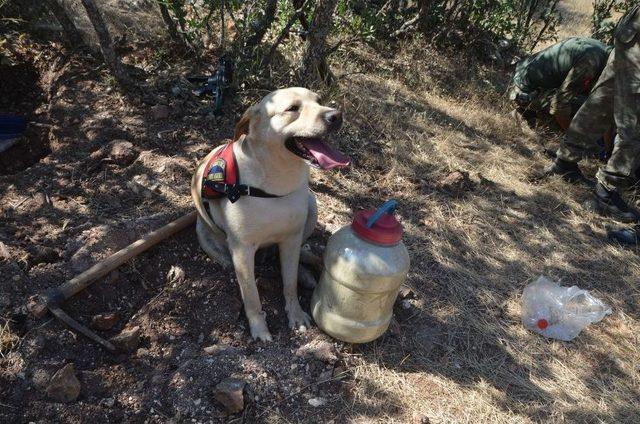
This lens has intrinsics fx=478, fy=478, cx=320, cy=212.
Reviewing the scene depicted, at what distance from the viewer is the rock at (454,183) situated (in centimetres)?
401

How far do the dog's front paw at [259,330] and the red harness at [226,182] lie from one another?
0.71m

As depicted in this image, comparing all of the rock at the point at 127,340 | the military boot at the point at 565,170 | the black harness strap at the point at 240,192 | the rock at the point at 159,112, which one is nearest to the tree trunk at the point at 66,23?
the rock at the point at 159,112

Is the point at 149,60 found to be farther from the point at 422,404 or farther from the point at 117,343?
the point at 422,404

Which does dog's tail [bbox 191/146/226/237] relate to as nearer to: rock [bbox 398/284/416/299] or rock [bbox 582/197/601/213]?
rock [bbox 398/284/416/299]

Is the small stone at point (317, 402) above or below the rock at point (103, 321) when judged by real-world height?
below

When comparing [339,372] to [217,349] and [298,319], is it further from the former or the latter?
[217,349]

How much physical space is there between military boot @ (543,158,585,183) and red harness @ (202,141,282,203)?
3.31 metres

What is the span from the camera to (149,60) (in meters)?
4.70

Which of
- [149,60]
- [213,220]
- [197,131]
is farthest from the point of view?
[149,60]

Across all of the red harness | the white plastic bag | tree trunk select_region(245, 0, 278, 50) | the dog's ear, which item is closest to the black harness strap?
the red harness

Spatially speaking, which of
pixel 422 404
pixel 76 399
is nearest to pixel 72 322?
pixel 76 399

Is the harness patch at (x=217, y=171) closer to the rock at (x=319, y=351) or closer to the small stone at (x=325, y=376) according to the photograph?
the rock at (x=319, y=351)

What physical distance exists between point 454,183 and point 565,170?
53.3 inches

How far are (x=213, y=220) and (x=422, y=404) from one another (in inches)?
58.9
